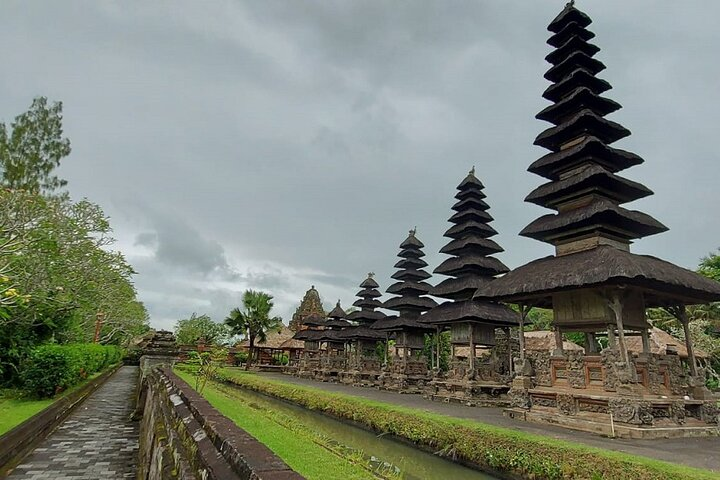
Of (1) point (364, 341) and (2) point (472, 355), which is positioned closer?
(2) point (472, 355)

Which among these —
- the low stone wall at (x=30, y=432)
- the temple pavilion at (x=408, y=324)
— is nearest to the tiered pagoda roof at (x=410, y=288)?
the temple pavilion at (x=408, y=324)

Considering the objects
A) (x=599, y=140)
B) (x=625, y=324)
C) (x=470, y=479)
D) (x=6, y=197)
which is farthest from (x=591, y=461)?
(x=6, y=197)

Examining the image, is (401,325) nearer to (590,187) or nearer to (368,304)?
(368,304)

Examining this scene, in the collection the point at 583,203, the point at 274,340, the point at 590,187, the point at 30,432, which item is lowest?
the point at 30,432

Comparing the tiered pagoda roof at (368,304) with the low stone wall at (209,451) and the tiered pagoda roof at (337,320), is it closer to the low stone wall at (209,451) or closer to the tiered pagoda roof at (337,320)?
the tiered pagoda roof at (337,320)

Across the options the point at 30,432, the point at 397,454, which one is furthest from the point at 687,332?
the point at 30,432

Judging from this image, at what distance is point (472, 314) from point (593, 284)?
7457 millimetres

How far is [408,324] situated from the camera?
24.2 metres

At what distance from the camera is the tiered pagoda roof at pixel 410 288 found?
2561 centimetres

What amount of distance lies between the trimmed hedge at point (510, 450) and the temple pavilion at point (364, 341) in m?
13.9

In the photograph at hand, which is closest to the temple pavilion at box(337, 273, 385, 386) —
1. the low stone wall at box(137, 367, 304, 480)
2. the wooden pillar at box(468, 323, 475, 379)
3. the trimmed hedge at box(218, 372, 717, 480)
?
the wooden pillar at box(468, 323, 475, 379)

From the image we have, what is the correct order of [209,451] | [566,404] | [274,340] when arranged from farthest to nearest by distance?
[274,340]
[566,404]
[209,451]

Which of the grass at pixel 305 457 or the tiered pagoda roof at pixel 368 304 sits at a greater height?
the tiered pagoda roof at pixel 368 304

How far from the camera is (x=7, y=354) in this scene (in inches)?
484
